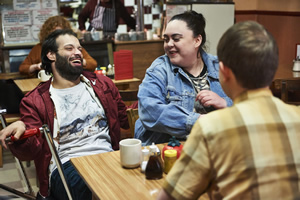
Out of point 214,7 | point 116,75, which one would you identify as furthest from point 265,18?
point 116,75

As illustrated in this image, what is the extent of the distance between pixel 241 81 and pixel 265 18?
561 cm

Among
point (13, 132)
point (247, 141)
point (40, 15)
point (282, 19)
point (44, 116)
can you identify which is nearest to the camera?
point (247, 141)

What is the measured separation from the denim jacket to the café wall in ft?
11.5

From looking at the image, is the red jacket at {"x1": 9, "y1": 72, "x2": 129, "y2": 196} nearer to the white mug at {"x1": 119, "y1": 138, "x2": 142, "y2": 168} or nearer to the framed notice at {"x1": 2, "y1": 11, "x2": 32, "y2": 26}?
the white mug at {"x1": 119, "y1": 138, "x2": 142, "y2": 168}

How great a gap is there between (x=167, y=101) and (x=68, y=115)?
0.62 m

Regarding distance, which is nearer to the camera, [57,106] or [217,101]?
[217,101]

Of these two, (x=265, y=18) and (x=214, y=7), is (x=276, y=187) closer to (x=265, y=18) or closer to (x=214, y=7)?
(x=214, y=7)

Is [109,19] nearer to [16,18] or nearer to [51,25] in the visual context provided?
[16,18]

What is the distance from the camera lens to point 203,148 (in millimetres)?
1042

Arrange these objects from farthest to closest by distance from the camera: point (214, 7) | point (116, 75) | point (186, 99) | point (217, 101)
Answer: point (214, 7) < point (116, 75) < point (186, 99) < point (217, 101)

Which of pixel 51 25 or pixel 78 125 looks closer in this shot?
pixel 78 125

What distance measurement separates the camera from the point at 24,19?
18.0 feet

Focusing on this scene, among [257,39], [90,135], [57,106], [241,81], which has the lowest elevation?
[90,135]

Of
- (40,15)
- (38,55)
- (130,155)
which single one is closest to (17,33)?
(40,15)
